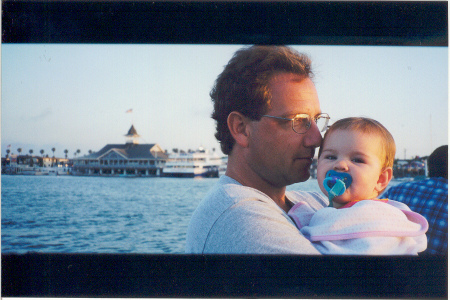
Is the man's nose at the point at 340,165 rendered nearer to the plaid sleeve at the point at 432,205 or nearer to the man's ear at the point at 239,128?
the man's ear at the point at 239,128

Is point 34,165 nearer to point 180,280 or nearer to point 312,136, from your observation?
point 180,280

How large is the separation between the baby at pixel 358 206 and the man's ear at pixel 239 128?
0.38 metres

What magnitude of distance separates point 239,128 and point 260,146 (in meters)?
0.14

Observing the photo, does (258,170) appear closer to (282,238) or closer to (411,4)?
(282,238)

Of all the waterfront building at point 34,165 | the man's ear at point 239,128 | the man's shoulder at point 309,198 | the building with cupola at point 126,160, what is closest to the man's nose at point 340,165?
the man's shoulder at point 309,198

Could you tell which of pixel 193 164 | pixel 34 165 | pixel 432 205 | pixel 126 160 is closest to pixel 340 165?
pixel 432 205

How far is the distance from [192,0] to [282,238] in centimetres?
175

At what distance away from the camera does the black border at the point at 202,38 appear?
246 cm

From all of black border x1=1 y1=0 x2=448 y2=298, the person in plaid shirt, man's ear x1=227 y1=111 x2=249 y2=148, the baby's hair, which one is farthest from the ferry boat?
the person in plaid shirt

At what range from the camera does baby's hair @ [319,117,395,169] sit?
6.04 ft

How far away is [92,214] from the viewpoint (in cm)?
257

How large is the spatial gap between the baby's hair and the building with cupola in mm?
1302

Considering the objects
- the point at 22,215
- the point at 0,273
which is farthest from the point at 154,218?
the point at 0,273

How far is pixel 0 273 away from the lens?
2576 millimetres
